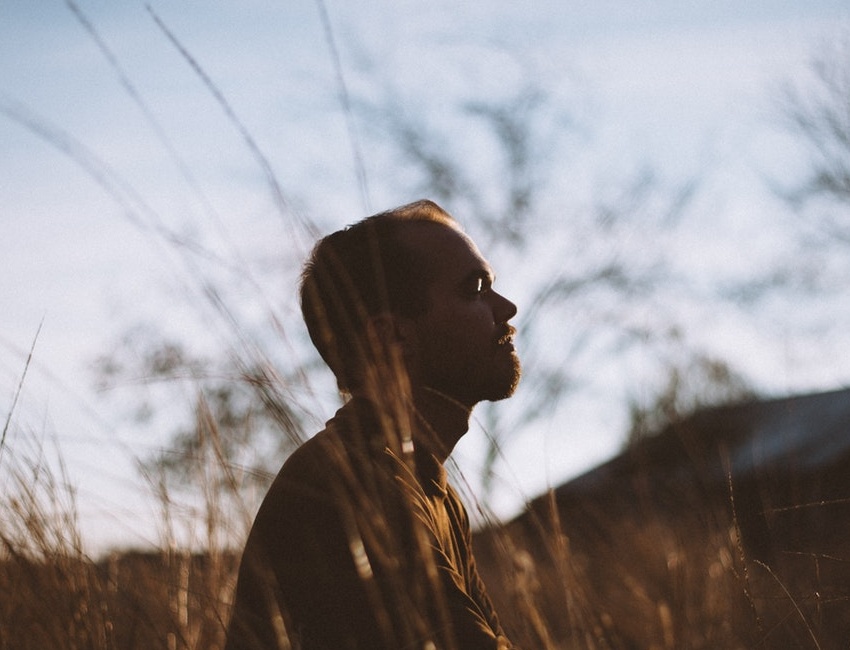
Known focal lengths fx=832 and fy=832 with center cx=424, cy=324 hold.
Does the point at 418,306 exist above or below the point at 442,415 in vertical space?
above

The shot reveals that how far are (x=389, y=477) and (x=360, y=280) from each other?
0.71 meters

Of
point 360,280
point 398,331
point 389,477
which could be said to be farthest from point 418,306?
point 389,477

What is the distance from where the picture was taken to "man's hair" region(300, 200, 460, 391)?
1.77 meters

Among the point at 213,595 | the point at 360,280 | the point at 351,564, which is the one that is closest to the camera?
the point at 351,564

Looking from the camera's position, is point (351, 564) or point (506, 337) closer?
point (351, 564)

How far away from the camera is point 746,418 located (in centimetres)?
1032

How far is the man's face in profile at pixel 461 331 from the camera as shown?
1.72 m

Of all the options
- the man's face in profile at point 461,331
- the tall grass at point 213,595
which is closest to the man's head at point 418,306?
the man's face in profile at point 461,331

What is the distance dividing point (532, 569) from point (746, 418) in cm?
962

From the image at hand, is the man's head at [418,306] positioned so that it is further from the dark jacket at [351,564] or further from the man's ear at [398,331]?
the dark jacket at [351,564]

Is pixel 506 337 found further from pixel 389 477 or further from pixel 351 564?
pixel 351 564

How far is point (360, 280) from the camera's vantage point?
73.9 inches

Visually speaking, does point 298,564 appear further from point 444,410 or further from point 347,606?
point 444,410

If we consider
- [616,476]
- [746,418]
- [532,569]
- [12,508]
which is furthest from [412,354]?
[616,476]
